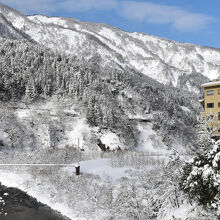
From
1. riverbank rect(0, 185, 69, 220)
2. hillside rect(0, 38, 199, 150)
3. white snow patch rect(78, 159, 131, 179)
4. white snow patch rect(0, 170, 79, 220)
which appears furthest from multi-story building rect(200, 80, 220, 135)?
riverbank rect(0, 185, 69, 220)

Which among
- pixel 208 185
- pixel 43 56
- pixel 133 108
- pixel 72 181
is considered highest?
pixel 43 56

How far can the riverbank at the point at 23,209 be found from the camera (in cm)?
1886

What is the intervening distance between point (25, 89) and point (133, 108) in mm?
31776

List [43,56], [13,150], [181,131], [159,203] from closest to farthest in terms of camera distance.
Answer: [159,203], [13,150], [181,131], [43,56]

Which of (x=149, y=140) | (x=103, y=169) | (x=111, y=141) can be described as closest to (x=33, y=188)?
(x=103, y=169)

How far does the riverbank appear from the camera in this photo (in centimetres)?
1886

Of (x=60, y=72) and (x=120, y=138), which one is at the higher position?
(x=60, y=72)

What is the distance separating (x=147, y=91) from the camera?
93.9m

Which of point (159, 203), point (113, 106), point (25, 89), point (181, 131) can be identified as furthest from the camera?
point (181, 131)

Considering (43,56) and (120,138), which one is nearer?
(120,138)

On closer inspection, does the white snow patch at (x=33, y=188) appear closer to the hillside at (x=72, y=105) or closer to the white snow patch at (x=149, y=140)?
the hillside at (x=72, y=105)

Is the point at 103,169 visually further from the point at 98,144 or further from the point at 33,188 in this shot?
the point at 98,144

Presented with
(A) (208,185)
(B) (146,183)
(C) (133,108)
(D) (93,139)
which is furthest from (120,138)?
(A) (208,185)

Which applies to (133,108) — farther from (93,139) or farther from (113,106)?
(93,139)
